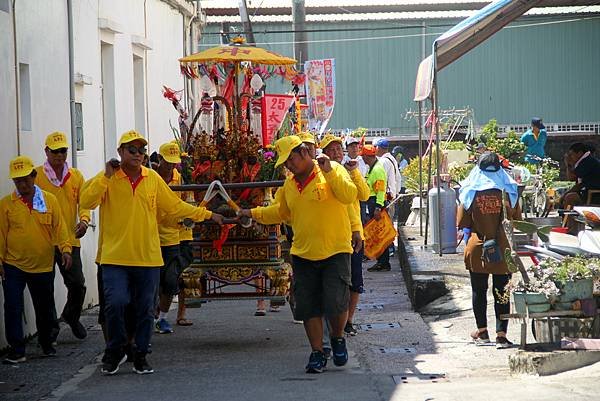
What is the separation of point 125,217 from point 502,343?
11.2ft

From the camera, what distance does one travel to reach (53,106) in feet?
41.9

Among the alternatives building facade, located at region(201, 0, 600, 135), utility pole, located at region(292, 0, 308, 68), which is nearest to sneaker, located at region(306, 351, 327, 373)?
utility pole, located at region(292, 0, 308, 68)

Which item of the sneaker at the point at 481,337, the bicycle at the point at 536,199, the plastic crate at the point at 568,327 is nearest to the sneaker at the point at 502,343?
the sneaker at the point at 481,337

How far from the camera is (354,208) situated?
9.68m

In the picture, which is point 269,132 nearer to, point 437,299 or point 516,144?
point 437,299

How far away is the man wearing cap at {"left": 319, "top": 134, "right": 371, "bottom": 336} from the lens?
9641mm

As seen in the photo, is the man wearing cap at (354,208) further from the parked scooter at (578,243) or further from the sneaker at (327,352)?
the parked scooter at (578,243)

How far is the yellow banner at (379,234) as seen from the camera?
14703 millimetres

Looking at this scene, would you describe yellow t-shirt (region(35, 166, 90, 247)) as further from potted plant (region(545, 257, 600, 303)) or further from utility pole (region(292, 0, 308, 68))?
utility pole (region(292, 0, 308, 68))

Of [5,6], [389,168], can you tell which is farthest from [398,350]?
[389,168]

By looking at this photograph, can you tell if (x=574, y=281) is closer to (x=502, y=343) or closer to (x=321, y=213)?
(x=502, y=343)

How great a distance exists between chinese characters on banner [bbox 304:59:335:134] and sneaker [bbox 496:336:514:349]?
42.5ft

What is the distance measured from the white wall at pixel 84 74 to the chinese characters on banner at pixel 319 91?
3.92m

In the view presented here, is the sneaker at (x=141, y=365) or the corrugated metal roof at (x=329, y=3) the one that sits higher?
the corrugated metal roof at (x=329, y=3)
